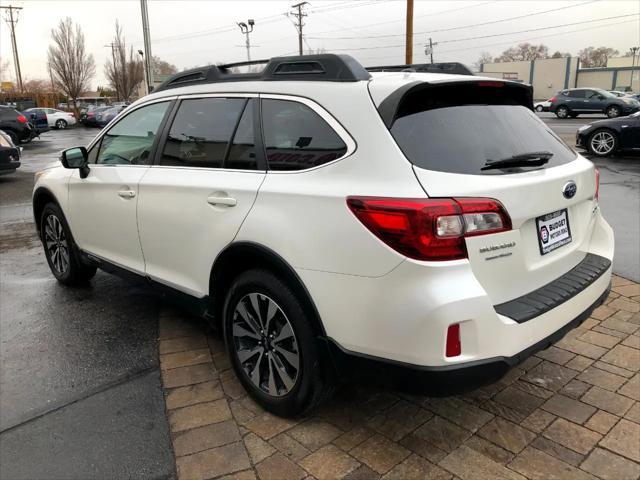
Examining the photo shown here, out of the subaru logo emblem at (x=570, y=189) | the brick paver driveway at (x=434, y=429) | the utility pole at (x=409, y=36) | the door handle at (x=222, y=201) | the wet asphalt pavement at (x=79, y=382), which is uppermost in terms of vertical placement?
the utility pole at (x=409, y=36)

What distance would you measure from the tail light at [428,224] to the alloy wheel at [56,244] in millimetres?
3581

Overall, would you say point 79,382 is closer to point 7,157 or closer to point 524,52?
point 7,157

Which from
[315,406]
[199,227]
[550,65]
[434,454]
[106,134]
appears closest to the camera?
[434,454]

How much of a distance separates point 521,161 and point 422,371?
1109 millimetres

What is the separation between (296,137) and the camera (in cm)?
271

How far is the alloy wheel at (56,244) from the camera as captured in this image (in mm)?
4918

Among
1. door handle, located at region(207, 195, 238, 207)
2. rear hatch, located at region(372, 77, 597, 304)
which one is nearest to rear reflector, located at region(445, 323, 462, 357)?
rear hatch, located at region(372, 77, 597, 304)

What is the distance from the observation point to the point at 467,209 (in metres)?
2.20

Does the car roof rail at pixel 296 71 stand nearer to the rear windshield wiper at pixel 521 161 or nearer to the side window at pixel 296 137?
the side window at pixel 296 137

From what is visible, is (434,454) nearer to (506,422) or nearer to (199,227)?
(506,422)

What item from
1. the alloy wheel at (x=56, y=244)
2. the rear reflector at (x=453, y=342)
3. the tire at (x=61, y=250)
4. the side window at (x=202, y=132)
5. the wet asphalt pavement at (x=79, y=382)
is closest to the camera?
the rear reflector at (x=453, y=342)

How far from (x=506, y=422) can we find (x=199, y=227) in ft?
6.45

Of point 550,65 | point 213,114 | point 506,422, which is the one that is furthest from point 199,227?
point 550,65

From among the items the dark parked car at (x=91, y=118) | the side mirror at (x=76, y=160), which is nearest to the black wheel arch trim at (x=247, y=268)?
the side mirror at (x=76, y=160)
